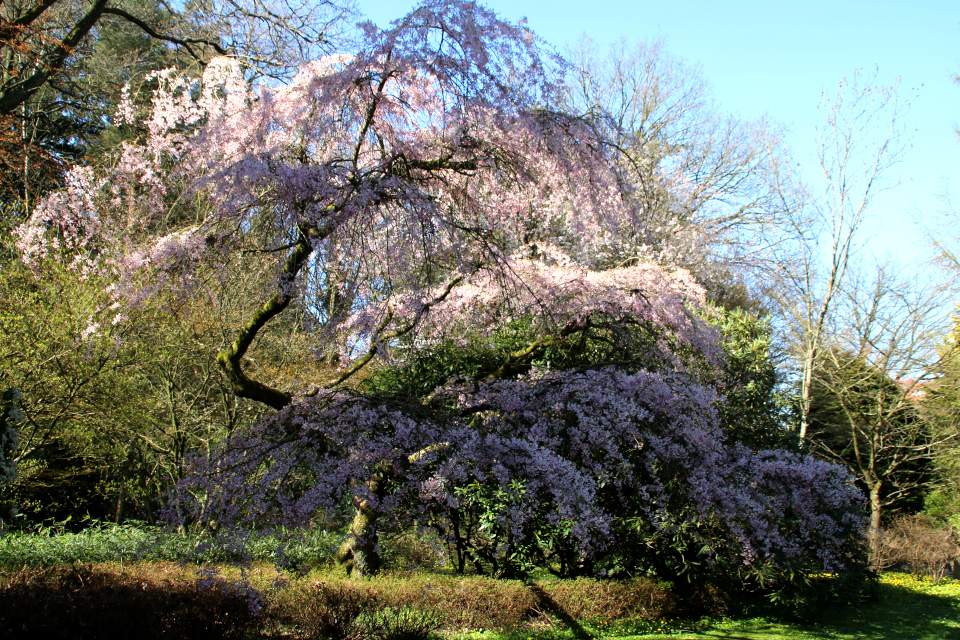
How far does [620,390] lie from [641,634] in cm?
290

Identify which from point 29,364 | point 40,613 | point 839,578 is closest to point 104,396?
point 29,364

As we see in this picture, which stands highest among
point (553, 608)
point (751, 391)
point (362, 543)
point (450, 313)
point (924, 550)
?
point (450, 313)

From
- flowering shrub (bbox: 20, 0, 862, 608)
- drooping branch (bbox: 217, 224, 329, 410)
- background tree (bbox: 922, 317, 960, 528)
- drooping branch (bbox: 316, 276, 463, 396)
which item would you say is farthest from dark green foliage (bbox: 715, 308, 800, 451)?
background tree (bbox: 922, 317, 960, 528)

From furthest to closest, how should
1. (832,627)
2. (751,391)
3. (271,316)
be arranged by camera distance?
1. (751,391)
2. (832,627)
3. (271,316)

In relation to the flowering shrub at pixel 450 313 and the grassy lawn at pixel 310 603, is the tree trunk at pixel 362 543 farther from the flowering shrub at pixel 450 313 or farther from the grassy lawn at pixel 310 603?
the grassy lawn at pixel 310 603

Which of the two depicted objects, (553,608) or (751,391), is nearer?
(553,608)

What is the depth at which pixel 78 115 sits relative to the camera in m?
15.8

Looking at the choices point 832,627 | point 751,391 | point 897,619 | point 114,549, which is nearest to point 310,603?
point 114,549

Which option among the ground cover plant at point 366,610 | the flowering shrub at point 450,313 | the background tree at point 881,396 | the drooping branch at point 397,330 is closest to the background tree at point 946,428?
the background tree at point 881,396

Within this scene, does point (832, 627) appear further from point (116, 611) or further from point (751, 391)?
point (116, 611)

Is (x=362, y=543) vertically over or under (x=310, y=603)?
over

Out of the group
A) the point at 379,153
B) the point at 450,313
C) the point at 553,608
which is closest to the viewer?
the point at 379,153

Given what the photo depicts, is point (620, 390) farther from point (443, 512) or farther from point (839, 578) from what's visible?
point (839, 578)

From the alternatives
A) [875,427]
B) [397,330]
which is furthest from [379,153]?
[875,427]
